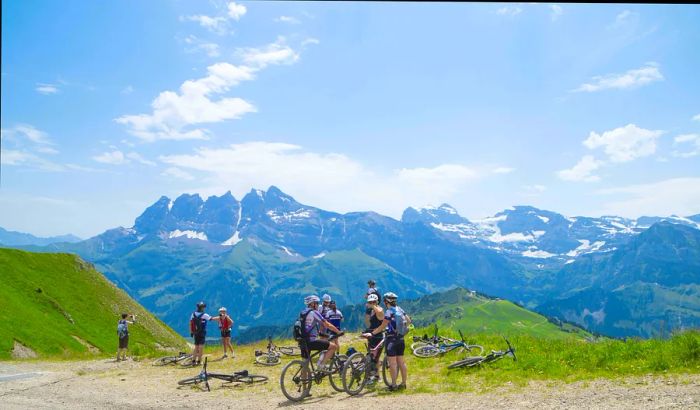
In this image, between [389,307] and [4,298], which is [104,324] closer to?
[4,298]

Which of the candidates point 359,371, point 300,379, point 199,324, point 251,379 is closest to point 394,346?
point 359,371

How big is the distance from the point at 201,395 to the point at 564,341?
55.3 ft

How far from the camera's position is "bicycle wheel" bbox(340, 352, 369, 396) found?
17.7m

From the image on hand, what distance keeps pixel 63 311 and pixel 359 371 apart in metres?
56.9

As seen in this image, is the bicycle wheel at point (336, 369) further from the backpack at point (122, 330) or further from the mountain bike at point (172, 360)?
the backpack at point (122, 330)

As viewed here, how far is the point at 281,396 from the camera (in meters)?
18.5

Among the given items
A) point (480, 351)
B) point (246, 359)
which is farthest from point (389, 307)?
point (246, 359)

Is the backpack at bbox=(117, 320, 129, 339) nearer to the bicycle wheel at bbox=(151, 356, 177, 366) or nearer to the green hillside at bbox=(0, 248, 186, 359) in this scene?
the bicycle wheel at bbox=(151, 356, 177, 366)

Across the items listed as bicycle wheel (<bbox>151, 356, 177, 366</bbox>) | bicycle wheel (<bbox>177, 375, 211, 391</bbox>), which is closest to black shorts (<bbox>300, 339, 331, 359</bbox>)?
bicycle wheel (<bbox>177, 375, 211, 391</bbox>)

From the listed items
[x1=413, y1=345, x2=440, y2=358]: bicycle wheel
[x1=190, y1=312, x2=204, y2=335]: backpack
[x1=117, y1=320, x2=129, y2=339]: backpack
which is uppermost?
[x1=190, y1=312, x2=204, y2=335]: backpack

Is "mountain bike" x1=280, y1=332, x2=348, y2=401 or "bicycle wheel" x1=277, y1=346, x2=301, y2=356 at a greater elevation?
"mountain bike" x1=280, y1=332, x2=348, y2=401

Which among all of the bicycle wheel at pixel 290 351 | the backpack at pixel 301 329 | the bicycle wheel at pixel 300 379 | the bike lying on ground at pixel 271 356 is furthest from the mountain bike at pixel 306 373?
the bicycle wheel at pixel 290 351

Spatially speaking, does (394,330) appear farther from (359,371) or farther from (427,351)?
(427,351)

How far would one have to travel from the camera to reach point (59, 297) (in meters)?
64.6
